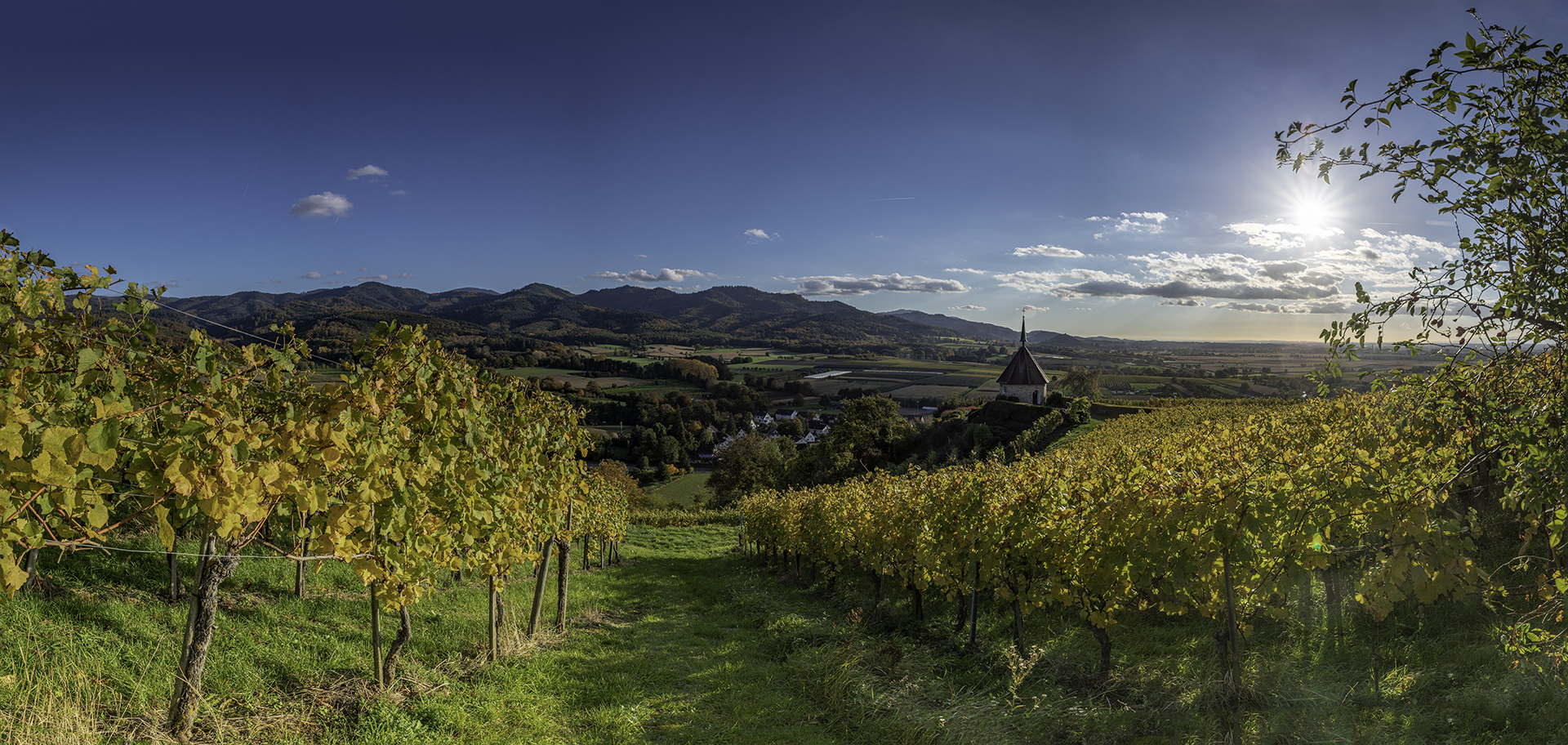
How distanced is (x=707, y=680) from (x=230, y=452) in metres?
6.47

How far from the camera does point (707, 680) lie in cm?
823

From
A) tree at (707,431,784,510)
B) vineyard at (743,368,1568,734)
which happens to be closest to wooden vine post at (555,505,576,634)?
vineyard at (743,368,1568,734)

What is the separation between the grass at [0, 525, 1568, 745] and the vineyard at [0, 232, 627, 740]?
0.48 m

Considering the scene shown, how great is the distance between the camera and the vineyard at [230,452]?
9.60 ft

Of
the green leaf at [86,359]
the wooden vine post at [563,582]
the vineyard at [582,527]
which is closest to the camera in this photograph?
the green leaf at [86,359]

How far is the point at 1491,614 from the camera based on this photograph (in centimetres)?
703

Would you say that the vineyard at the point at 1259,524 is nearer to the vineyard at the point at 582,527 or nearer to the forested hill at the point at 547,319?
the vineyard at the point at 582,527

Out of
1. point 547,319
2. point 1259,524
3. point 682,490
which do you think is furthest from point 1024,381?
point 547,319

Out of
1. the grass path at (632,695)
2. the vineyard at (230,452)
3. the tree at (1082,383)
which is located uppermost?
the vineyard at (230,452)

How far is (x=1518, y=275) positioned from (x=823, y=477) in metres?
47.9

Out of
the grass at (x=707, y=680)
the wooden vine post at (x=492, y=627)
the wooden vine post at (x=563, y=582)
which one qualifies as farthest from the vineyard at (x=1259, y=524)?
the wooden vine post at (x=492, y=627)

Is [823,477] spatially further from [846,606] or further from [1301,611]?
[1301,611]

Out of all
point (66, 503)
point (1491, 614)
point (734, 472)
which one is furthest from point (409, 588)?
point (734, 472)

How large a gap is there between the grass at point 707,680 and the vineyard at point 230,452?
48 centimetres
